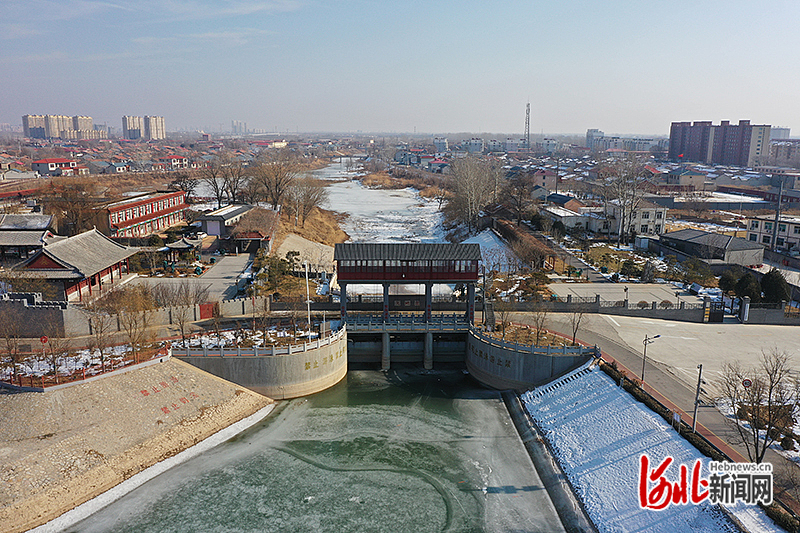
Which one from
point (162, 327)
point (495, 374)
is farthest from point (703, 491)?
point (162, 327)

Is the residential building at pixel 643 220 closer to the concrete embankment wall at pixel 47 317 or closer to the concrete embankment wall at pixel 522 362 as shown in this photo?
the concrete embankment wall at pixel 522 362

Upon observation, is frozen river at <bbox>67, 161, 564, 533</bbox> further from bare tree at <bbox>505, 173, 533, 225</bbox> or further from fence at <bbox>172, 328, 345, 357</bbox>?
bare tree at <bbox>505, 173, 533, 225</bbox>

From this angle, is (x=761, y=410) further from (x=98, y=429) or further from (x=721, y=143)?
(x=721, y=143)

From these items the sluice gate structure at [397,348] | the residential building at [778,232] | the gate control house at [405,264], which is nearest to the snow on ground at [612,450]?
the sluice gate structure at [397,348]

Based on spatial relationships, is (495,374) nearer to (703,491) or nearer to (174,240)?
(703,491)

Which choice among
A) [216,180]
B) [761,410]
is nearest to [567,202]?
[216,180]

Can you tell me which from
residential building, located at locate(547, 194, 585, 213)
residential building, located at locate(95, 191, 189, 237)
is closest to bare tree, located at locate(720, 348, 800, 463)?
residential building, located at locate(547, 194, 585, 213)

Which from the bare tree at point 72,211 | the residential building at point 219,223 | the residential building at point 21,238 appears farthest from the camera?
the residential building at point 219,223
